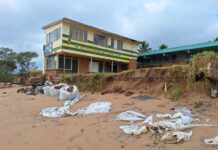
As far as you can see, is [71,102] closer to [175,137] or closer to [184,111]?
[184,111]

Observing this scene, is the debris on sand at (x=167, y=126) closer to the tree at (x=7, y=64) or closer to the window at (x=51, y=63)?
the window at (x=51, y=63)

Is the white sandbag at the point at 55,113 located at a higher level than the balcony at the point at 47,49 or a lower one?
lower

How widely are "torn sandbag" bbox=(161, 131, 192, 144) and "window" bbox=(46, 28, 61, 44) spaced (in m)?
15.6

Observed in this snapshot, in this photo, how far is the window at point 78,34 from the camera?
19328mm

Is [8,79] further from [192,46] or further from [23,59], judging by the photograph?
[192,46]

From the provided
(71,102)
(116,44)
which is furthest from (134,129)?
(116,44)

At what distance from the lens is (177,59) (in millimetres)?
22766

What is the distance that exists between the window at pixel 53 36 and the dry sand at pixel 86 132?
1198 cm

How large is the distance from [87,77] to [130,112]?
6.20m

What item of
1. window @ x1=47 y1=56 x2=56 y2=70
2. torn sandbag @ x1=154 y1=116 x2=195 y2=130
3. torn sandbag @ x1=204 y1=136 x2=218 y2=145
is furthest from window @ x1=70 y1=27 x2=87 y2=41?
torn sandbag @ x1=204 y1=136 x2=218 y2=145

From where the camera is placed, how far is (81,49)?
19.9 m

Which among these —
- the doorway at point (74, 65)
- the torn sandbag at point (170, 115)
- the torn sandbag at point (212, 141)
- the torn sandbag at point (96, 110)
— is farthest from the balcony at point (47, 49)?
the torn sandbag at point (212, 141)

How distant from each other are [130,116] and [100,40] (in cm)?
1615

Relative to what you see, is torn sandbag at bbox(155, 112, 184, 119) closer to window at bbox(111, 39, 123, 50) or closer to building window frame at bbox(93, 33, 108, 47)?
building window frame at bbox(93, 33, 108, 47)
